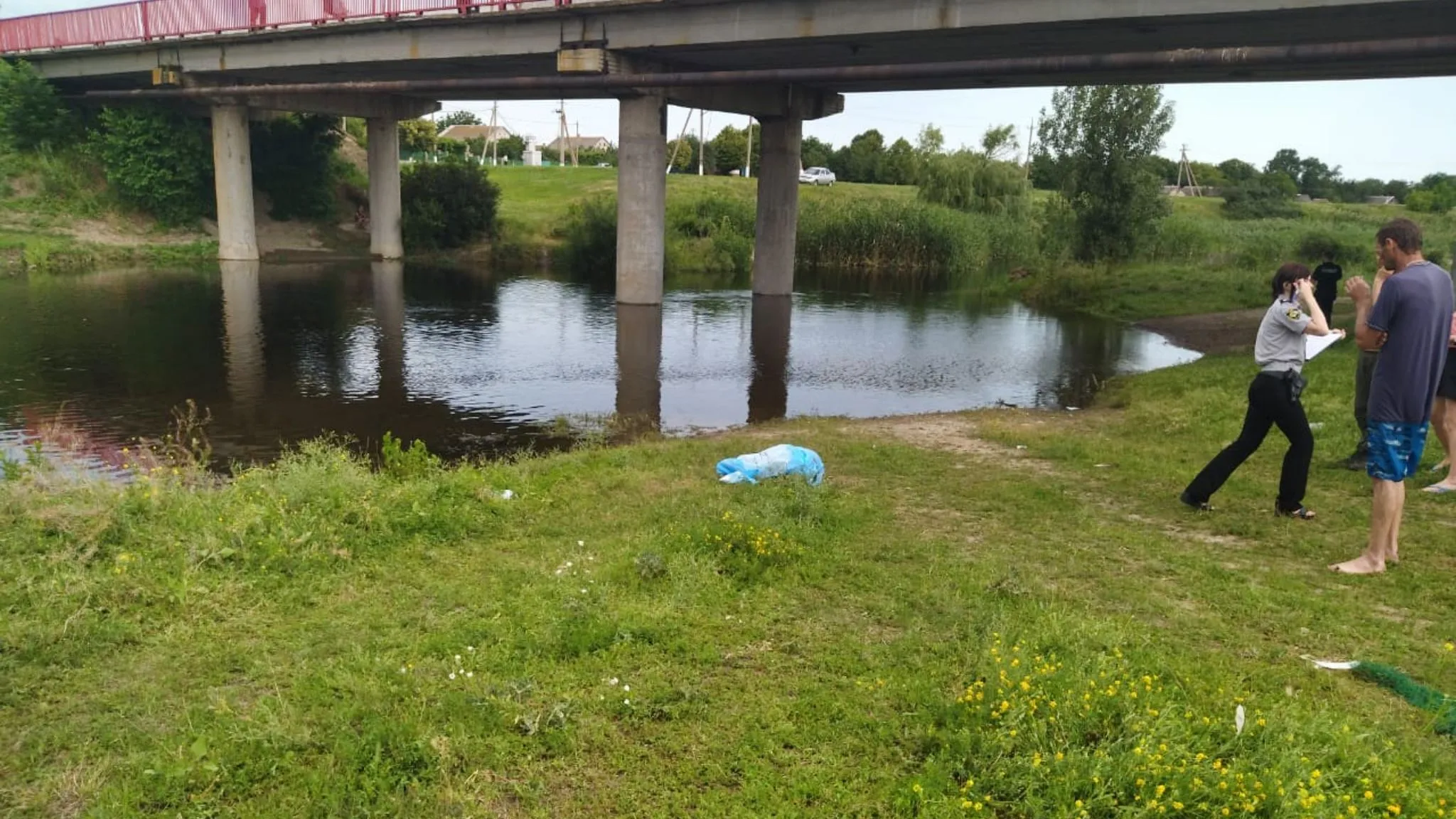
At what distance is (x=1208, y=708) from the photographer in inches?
159

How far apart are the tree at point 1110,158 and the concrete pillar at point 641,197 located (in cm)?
1479

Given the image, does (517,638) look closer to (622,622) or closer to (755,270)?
(622,622)

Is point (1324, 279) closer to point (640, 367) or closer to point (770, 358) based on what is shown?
point (640, 367)

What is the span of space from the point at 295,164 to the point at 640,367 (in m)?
31.4

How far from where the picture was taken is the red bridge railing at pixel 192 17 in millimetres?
25125

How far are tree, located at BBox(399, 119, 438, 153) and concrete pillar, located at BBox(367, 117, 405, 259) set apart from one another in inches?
1335

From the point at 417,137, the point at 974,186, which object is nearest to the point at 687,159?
the point at 417,137

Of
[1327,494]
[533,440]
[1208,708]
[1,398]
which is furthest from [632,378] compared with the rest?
[1208,708]

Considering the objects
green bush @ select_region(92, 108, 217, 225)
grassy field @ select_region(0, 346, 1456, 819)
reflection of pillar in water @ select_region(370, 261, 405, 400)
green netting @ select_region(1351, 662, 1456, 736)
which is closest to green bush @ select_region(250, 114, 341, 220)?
green bush @ select_region(92, 108, 217, 225)

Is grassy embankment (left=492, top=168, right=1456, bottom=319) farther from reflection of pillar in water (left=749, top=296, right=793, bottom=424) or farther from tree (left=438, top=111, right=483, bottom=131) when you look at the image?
tree (left=438, top=111, right=483, bottom=131)

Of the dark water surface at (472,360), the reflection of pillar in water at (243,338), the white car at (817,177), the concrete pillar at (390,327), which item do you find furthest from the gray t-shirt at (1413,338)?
the white car at (817,177)

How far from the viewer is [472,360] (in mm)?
17906

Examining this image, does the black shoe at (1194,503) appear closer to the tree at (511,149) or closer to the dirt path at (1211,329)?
the dirt path at (1211,329)

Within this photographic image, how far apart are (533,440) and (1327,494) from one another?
8699mm
